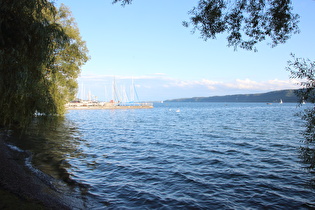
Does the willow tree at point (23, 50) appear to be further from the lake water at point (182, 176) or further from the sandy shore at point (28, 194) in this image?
the lake water at point (182, 176)

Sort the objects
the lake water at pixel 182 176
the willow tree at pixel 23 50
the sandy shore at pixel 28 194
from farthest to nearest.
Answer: the lake water at pixel 182 176, the willow tree at pixel 23 50, the sandy shore at pixel 28 194

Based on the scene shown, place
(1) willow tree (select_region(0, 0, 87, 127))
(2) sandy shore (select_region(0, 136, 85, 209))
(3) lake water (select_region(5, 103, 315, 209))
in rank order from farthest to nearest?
1. (3) lake water (select_region(5, 103, 315, 209))
2. (1) willow tree (select_region(0, 0, 87, 127))
3. (2) sandy shore (select_region(0, 136, 85, 209))

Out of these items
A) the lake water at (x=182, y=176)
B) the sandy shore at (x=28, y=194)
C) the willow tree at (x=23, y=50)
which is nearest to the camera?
the sandy shore at (x=28, y=194)

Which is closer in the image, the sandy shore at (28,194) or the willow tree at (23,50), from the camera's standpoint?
the sandy shore at (28,194)

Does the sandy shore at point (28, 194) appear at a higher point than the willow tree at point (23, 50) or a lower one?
lower

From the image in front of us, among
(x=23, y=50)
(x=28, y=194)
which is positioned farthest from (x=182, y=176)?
(x=23, y=50)

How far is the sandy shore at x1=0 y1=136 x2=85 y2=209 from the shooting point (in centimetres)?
673

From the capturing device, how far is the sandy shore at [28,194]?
673 centimetres

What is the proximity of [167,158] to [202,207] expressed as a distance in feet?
25.0

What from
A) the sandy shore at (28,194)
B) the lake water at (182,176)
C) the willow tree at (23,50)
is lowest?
the lake water at (182,176)

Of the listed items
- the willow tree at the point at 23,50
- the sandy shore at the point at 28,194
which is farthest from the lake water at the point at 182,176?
the willow tree at the point at 23,50

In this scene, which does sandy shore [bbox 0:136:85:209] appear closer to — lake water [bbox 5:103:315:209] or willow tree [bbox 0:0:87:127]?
lake water [bbox 5:103:315:209]

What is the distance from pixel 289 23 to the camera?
27.6ft

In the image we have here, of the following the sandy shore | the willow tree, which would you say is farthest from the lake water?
the willow tree
